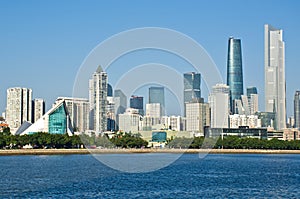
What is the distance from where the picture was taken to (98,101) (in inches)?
3711

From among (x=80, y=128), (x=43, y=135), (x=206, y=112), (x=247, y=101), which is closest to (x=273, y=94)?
(x=247, y=101)

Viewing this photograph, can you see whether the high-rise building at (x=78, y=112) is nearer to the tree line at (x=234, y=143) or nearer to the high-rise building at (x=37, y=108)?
the tree line at (x=234, y=143)

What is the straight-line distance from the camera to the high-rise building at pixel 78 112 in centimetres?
9956

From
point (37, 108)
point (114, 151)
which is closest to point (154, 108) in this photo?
point (114, 151)

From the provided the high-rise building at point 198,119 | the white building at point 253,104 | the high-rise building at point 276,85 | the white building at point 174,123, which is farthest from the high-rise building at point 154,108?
the high-rise building at point 276,85

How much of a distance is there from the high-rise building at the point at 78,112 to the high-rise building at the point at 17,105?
1694 centimetres

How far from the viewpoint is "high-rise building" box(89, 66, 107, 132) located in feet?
303

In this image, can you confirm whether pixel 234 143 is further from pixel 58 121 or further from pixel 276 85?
pixel 276 85

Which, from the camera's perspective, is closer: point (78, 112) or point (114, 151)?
point (114, 151)

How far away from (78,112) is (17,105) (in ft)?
69.0

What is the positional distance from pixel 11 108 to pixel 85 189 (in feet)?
330

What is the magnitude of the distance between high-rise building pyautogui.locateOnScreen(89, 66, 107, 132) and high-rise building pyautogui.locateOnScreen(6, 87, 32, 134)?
24.5 metres

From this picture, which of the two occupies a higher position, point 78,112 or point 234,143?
point 78,112

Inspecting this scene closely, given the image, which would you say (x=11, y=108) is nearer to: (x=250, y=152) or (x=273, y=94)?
(x=250, y=152)
